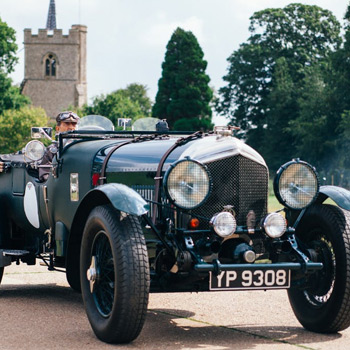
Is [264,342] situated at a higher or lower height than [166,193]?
lower

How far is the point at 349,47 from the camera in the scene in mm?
48906

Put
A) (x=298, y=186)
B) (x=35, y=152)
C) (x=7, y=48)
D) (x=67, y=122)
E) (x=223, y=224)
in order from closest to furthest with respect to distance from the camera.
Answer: (x=223, y=224) < (x=298, y=186) < (x=35, y=152) < (x=67, y=122) < (x=7, y=48)

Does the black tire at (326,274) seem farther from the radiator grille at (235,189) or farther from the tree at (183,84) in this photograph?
the tree at (183,84)

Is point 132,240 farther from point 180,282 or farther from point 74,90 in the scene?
point 74,90

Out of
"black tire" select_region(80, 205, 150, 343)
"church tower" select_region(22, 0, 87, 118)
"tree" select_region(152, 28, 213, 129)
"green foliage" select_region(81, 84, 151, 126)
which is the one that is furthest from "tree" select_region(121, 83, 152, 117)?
"black tire" select_region(80, 205, 150, 343)

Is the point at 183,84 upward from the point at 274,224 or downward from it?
upward

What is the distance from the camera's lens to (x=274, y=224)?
6051 millimetres

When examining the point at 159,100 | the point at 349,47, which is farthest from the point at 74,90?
the point at 349,47

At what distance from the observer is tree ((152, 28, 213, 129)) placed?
232 feet

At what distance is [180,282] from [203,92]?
218ft

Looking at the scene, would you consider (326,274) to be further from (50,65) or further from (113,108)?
(50,65)

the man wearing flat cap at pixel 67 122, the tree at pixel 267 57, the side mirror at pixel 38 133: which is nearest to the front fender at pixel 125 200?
the side mirror at pixel 38 133

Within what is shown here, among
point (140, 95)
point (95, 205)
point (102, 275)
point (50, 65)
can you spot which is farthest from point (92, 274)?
point (50, 65)

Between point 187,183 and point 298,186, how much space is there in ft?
2.97
